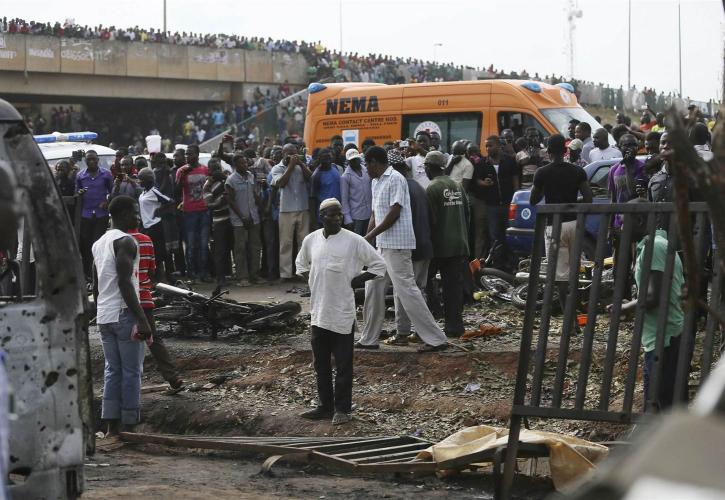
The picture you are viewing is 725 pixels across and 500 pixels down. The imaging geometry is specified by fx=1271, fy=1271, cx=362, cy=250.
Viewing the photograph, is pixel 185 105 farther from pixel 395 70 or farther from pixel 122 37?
pixel 395 70

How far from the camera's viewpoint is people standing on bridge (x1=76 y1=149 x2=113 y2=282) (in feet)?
57.9

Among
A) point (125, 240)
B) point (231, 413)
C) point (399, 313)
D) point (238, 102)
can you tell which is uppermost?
point (238, 102)

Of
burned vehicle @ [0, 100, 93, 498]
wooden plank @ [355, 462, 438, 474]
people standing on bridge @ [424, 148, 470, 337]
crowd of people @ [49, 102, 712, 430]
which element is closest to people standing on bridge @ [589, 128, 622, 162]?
crowd of people @ [49, 102, 712, 430]

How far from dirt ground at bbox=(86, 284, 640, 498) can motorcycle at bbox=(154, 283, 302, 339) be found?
176mm

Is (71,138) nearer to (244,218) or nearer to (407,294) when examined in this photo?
(244,218)

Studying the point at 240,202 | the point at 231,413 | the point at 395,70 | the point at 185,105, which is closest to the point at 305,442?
the point at 231,413

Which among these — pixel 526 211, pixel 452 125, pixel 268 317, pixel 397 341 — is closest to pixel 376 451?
pixel 397 341

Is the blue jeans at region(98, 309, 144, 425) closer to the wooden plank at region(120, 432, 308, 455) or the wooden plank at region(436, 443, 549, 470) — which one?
the wooden plank at region(120, 432, 308, 455)

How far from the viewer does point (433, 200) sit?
39.5ft

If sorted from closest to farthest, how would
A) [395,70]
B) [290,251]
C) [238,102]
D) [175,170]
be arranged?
[290,251] < [175,170] < [395,70] < [238,102]

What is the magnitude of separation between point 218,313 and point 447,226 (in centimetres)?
265

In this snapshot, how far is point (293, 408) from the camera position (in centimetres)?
1060

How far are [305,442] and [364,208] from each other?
7252 millimetres

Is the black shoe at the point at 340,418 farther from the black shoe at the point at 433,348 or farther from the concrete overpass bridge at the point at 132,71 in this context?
the concrete overpass bridge at the point at 132,71
